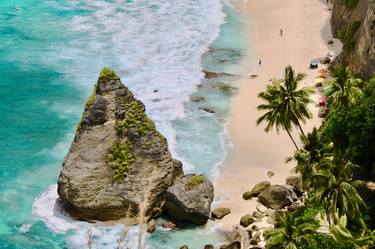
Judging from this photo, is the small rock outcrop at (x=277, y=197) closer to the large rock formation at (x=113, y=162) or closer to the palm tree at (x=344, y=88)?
the large rock formation at (x=113, y=162)

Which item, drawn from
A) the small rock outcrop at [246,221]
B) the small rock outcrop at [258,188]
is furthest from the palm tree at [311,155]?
the small rock outcrop at [258,188]

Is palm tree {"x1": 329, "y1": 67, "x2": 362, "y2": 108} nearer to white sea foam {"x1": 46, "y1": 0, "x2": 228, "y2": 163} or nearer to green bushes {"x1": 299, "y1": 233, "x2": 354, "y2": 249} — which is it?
green bushes {"x1": 299, "y1": 233, "x2": 354, "y2": 249}

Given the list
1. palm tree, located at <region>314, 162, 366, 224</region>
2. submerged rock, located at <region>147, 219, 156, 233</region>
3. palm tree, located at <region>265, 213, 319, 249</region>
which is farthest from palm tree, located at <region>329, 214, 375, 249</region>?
submerged rock, located at <region>147, 219, 156, 233</region>

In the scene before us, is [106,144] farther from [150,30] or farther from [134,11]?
[134,11]

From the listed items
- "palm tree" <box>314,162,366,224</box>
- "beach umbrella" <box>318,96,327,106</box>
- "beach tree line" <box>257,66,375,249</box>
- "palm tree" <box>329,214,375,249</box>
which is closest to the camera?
"palm tree" <box>329,214,375,249</box>

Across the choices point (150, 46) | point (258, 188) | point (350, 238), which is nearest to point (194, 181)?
point (258, 188)

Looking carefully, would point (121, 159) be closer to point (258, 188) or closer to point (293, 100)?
point (258, 188)
